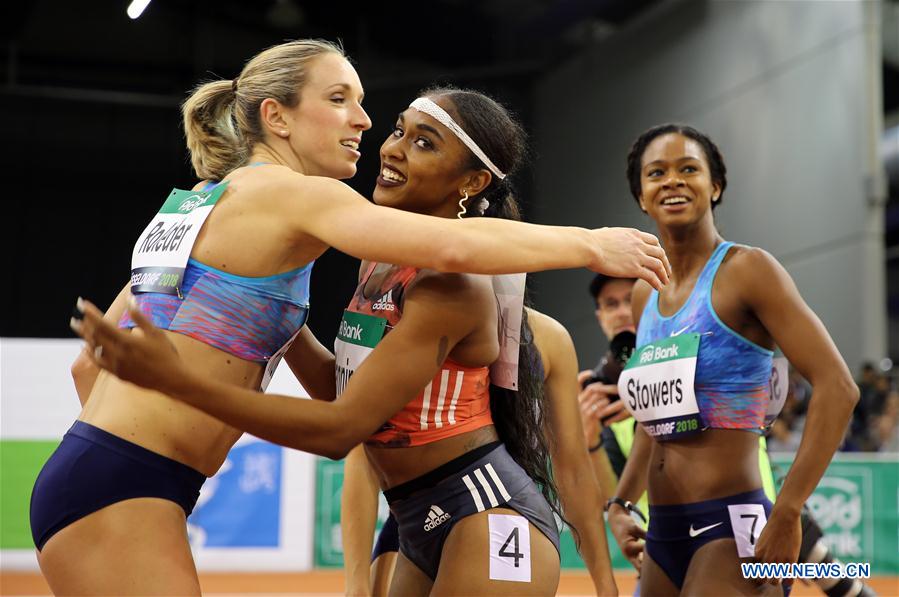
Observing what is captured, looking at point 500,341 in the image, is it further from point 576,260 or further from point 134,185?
point 134,185

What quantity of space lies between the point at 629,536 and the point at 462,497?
1.20 meters

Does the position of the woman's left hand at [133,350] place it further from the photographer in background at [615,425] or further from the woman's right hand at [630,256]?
the photographer in background at [615,425]

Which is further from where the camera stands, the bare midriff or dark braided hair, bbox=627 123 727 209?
dark braided hair, bbox=627 123 727 209

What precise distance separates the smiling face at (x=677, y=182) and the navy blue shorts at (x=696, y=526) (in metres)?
0.86

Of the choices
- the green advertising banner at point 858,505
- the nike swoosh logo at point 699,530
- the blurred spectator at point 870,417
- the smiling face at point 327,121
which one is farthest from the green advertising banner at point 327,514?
the smiling face at point 327,121

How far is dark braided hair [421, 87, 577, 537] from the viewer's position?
256cm

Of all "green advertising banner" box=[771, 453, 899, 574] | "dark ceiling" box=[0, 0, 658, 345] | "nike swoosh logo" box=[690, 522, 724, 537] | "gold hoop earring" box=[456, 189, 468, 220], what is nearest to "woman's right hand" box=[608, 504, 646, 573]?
"nike swoosh logo" box=[690, 522, 724, 537]

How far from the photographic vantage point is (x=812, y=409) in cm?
274

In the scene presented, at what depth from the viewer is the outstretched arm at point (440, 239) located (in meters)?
2.10

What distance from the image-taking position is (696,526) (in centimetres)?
292

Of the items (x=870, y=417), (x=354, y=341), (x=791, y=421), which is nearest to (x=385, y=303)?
(x=354, y=341)

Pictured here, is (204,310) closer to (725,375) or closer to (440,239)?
(440,239)

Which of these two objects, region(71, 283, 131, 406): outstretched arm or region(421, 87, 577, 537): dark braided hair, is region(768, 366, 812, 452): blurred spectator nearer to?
region(421, 87, 577, 537): dark braided hair

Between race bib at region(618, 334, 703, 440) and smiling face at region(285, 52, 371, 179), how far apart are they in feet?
3.77
